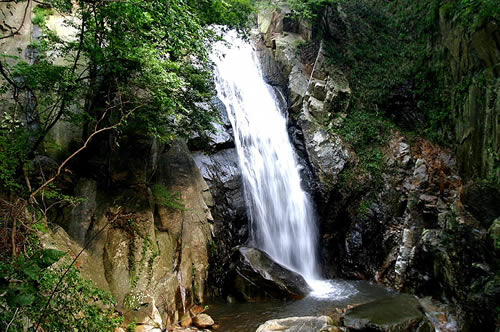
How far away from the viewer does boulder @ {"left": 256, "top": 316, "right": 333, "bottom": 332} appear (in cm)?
523

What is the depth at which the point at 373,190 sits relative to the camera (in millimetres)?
10625

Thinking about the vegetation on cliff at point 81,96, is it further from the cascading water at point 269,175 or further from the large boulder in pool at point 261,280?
the cascading water at point 269,175

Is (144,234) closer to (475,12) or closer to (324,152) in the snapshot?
(324,152)

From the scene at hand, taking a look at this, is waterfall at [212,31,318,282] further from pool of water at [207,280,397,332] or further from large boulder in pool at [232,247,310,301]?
pool of water at [207,280,397,332]

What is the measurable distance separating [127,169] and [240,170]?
4019 millimetres

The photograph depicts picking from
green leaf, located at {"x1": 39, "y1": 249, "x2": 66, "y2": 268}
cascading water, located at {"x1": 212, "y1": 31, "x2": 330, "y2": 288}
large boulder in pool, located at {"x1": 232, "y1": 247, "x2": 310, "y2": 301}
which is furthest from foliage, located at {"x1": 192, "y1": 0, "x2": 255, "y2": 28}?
green leaf, located at {"x1": 39, "y1": 249, "x2": 66, "y2": 268}

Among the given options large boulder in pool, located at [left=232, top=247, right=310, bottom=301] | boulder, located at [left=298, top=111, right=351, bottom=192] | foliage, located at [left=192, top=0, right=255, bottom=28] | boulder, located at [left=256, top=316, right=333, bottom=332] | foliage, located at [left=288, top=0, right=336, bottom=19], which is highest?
foliage, located at [left=288, top=0, right=336, bottom=19]

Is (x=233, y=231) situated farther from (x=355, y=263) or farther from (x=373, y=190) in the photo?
(x=373, y=190)

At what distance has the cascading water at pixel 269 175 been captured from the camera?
9.89m

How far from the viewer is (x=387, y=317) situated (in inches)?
213

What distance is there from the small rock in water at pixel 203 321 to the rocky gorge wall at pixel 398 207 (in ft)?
14.8

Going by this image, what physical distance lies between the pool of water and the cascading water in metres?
1.22

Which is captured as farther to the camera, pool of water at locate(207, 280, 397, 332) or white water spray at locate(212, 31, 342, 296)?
white water spray at locate(212, 31, 342, 296)

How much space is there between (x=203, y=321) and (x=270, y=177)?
18.7ft
